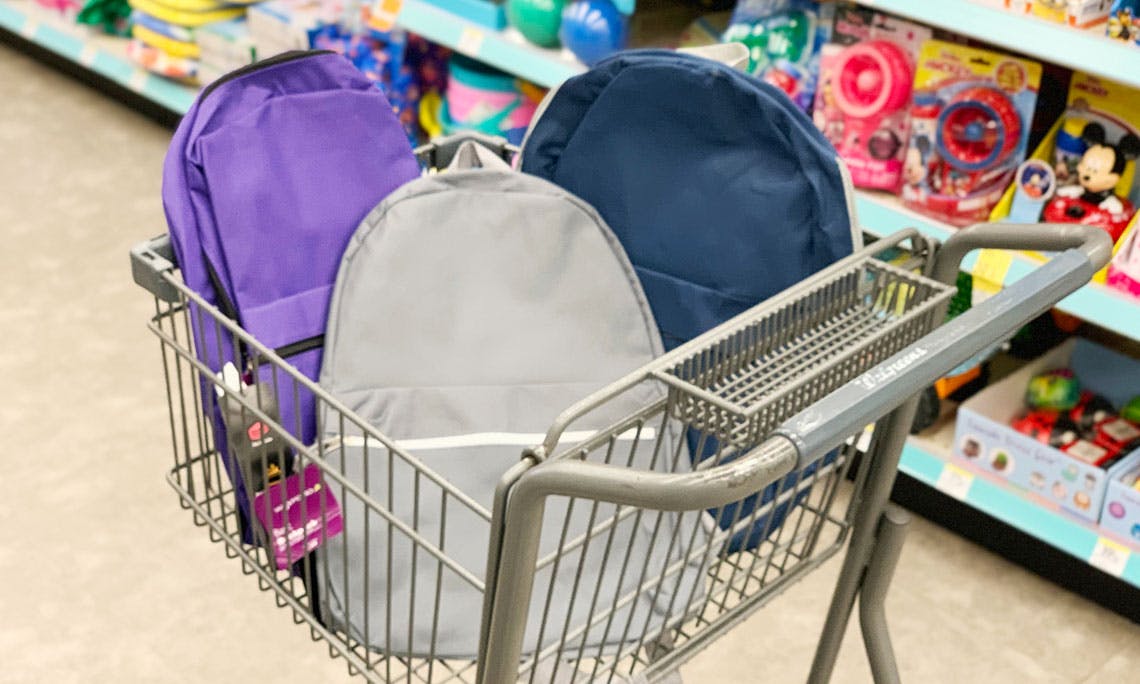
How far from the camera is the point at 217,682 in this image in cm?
198

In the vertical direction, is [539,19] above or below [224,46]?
above

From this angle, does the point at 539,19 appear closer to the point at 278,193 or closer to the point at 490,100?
the point at 490,100

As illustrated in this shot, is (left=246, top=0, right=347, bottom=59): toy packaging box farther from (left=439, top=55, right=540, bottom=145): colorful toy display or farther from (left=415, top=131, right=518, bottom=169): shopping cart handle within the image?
(left=415, top=131, right=518, bottom=169): shopping cart handle

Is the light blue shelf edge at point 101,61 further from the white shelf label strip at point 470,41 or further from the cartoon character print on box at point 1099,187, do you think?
the cartoon character print on box at point 1099,187

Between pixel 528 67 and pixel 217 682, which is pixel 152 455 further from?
pixel 528 67

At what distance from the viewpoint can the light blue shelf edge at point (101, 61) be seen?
350cm

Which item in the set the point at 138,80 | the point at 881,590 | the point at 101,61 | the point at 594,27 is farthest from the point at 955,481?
the point at 101,61

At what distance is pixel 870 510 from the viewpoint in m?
1.39

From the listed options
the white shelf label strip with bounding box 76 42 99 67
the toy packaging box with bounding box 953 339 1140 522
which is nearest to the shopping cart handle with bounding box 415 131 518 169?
the toy packaging box with bounding box 953 339 1140 522

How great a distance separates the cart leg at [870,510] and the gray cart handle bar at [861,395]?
161 millimetres

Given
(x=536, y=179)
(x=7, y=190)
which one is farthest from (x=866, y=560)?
(x=7, y=190)

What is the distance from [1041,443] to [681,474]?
1419 millimetres

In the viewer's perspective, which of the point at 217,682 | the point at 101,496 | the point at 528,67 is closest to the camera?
the point at 217,682

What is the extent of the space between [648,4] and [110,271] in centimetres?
137
